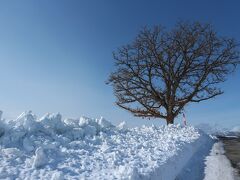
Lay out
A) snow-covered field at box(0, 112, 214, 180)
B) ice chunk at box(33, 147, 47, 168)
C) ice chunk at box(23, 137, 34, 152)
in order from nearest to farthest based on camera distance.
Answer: snow-covered field at box(0, 112, 214, 180) < ice chunk at box(33, 147, 47, 168) < ice chunk at box(23, 137, 34, 152)

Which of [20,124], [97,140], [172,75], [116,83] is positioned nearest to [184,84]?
[172,75]

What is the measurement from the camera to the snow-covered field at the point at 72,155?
4.97 m

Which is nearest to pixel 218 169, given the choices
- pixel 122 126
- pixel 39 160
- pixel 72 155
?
pixel 72 155

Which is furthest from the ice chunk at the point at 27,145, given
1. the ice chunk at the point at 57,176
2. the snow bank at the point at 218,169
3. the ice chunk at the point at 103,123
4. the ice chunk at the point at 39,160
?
the ice chunk at the point at 103,123

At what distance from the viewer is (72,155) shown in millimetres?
6059

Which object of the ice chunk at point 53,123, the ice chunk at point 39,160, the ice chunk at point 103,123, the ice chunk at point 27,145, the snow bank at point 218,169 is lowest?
the snow bank at point 218,169

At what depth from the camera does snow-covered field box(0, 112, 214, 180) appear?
4.97 metres

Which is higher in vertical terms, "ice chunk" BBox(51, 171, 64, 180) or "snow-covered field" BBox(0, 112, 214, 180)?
"snow-covered field" BBox(0, 112, 214, 180)

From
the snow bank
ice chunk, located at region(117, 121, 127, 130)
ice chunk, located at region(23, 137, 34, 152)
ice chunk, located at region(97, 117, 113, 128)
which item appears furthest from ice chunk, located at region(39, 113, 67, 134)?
the snow bank

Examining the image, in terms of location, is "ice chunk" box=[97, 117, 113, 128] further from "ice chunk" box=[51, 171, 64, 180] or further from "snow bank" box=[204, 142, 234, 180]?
"ice chunk" box=[51, 171, 64, 180]

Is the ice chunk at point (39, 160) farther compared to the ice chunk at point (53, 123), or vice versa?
the ice chunk at point (53, 123)

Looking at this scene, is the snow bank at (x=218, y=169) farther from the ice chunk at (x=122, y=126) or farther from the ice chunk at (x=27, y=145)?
the ice chunk at (x=122, y=126)

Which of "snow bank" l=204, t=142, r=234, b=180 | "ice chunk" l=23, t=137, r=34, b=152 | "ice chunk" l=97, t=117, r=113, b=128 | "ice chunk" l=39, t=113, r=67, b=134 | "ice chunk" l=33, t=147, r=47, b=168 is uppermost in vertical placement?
"ice chunk" l=97, t=117, r=113, b=128

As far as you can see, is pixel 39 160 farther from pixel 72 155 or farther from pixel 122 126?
pixel 122 126
